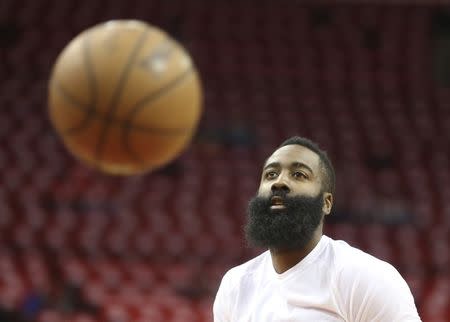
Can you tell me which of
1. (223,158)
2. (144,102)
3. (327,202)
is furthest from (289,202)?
(223,158)

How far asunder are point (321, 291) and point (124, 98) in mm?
2353

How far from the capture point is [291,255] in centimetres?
230

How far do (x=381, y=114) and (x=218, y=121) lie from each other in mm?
2020

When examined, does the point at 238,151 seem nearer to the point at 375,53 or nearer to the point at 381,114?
the point at 381,114

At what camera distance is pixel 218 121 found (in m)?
10.4

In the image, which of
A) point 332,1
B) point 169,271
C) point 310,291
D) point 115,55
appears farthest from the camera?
point 332,1

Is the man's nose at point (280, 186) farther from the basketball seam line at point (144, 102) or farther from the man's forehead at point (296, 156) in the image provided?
the basketball seam line at point (144, 102)

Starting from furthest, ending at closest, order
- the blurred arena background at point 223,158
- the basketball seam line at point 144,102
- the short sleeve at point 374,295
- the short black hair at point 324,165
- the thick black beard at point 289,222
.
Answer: the blurred arena background at point 223,158
the basketball seam line at point 144,102
the short black hair at point 324,165
the thick black beard at point 289,222
the short sleeve at point 374,295

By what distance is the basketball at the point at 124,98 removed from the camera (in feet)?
14.1

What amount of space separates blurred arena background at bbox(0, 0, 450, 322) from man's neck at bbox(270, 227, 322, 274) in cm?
472

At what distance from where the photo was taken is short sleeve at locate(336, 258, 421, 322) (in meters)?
2.01

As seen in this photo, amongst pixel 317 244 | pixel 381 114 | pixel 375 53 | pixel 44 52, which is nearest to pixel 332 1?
pixel 375 53

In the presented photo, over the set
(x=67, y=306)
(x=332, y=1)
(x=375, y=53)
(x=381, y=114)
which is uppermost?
(x=332, y=1)

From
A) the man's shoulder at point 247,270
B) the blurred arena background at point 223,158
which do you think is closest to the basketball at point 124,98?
the man's shoulder at point 247,270
